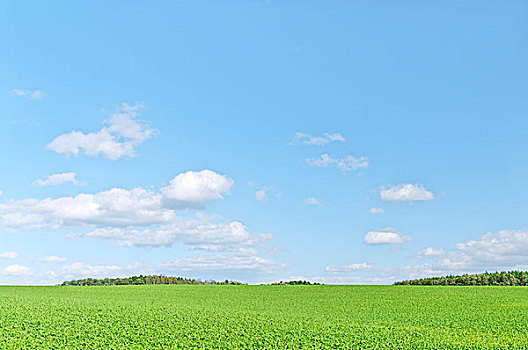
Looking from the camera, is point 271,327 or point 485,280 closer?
point 271,327

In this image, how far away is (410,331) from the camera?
33.4ft

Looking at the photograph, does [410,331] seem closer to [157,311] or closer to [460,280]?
[157,311]

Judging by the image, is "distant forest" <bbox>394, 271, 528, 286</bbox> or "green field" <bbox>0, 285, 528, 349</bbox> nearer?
"green field" <bbox>0, 285, 528, 349</bbox>

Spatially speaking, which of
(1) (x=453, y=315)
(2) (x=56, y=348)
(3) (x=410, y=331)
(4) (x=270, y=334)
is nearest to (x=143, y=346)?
(2) (x=56, y=348)

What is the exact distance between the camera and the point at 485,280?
2553cm

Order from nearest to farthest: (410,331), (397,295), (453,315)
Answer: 1. (410,331)
2. (453,315)
3. (397,295)

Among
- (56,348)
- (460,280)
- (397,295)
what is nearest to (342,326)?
(56,348)

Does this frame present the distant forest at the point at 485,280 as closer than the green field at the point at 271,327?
No

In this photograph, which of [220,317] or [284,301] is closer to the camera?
[220,317]

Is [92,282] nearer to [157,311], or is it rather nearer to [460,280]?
[157,311]

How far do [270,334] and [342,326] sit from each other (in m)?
1.93

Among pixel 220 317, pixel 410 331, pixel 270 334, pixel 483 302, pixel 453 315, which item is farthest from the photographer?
pixel 483 302

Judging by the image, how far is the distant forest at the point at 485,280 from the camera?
83.0 ft

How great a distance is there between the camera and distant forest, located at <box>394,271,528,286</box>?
83.0 feet
